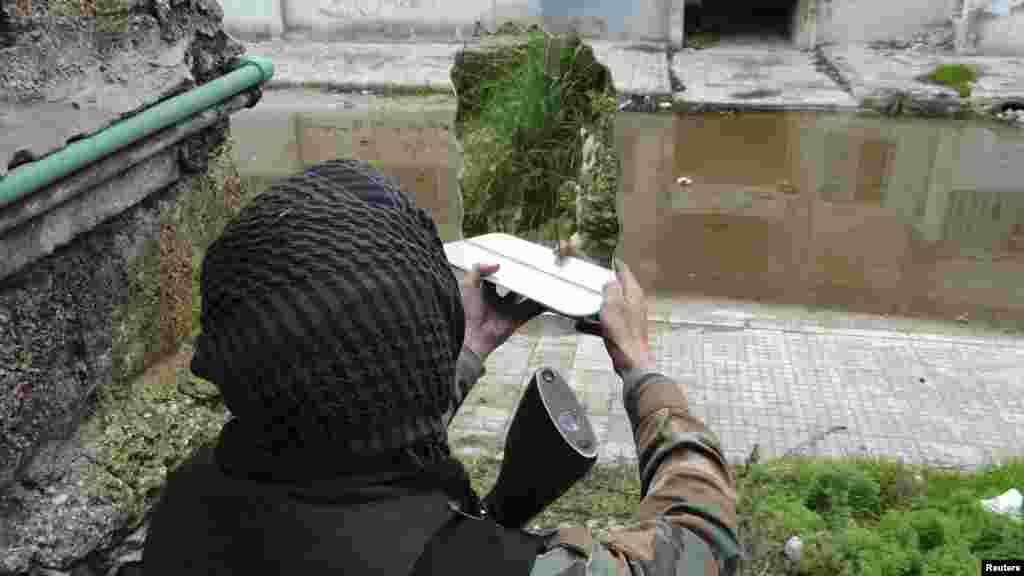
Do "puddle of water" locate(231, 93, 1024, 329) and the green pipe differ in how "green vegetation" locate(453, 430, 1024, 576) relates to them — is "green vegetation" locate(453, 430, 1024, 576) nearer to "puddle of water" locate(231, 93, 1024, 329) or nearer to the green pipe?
the green pipe

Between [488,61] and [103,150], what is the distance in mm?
2266

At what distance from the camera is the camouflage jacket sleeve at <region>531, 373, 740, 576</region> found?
1.17 meters

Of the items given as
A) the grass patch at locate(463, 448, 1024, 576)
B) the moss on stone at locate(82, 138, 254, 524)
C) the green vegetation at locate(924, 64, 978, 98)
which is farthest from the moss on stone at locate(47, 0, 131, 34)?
the green vegetation at locate(924, 64, 978, 98)

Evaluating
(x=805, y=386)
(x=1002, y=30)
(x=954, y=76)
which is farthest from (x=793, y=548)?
(x=1002, y=30)

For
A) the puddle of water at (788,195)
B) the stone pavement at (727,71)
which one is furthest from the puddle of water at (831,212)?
the stone pavement at (727,71)

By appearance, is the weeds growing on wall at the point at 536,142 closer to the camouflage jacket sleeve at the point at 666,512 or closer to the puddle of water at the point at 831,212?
the camouflage jacket sleeve at the point at 666,512

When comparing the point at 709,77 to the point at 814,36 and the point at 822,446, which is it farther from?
the point at 822,446

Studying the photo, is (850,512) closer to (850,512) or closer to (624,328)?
(850,512)

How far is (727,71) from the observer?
33.1 ft

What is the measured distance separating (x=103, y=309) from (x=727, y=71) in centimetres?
935

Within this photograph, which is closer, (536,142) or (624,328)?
(624,328)

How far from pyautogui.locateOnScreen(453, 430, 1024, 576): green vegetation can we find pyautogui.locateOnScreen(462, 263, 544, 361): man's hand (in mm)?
960

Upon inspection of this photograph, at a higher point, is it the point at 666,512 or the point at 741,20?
the point at 741,20

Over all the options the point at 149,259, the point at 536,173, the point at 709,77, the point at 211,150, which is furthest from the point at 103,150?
the point at 709,77
